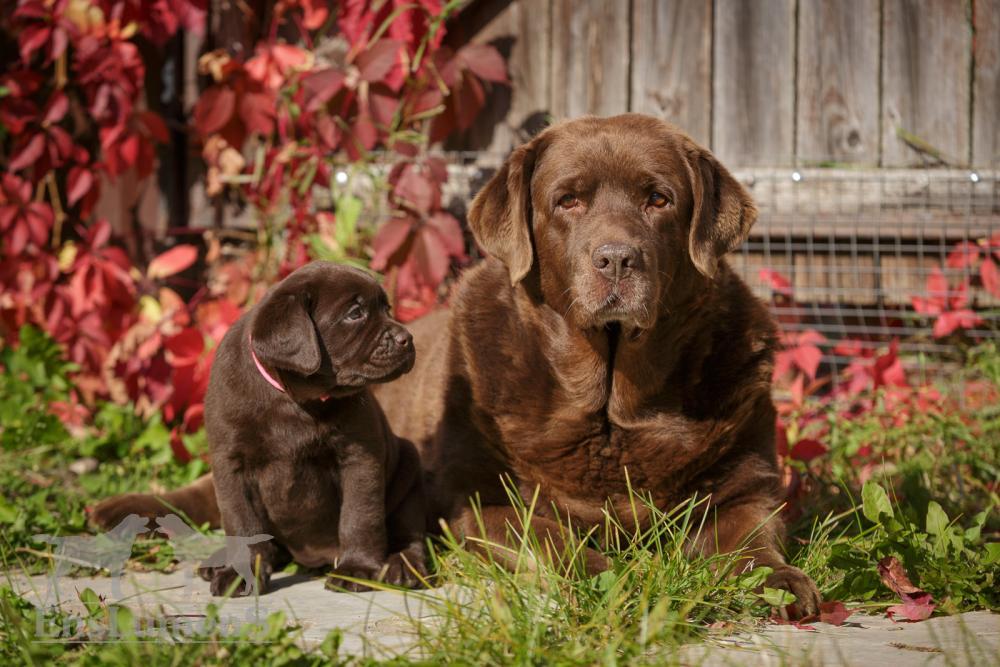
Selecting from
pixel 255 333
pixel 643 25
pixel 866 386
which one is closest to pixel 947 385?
pixel 866 386

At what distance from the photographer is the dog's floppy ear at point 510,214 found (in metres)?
3.34

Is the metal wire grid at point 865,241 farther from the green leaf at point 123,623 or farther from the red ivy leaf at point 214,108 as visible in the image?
the green leaf at point 123,623

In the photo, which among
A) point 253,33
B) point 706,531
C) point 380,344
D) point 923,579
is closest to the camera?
point 923,579

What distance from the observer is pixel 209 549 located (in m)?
3.56

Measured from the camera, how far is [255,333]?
2.99 metres

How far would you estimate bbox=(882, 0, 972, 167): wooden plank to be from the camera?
5484 millimetres

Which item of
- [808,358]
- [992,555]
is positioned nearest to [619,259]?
[992,555]

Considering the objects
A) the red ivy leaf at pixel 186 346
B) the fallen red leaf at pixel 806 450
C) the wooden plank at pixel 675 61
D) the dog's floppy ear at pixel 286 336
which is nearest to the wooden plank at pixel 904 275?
the wooden plank at pixel 675 61

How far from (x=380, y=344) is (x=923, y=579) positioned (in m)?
1.62

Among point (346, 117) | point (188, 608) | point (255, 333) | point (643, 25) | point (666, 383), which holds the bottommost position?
point (188, 608)

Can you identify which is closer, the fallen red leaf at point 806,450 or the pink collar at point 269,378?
the pink collar at point 269,378

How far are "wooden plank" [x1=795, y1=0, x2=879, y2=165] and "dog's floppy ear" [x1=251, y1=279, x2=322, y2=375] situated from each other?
3.60 m

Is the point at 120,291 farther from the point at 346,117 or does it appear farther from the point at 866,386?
the point at 866,386

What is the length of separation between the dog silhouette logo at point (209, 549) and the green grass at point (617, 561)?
0.07 metres
